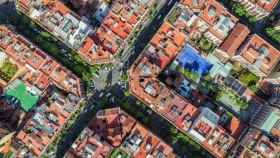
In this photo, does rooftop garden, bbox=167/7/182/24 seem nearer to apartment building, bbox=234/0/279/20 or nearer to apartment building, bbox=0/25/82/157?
apartment building, bbox=234/0/279/20

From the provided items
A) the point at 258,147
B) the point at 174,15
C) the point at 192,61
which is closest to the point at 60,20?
the point at 174,15

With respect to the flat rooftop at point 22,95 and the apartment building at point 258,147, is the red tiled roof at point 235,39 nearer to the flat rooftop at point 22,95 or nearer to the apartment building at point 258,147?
the apartment building at point 258,147

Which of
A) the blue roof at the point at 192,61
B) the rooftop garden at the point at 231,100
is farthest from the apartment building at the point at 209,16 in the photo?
the rooftop garden at the point at 231,100

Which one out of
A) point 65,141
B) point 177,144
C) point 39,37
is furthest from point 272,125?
point 39,37

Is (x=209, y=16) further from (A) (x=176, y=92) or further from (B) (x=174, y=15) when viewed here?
(A) (x=176, y=92)

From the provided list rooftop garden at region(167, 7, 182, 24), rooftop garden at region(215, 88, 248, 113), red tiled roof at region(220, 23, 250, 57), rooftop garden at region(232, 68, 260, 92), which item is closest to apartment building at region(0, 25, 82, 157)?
rooftop garden at region(167, 7, 182, 24)

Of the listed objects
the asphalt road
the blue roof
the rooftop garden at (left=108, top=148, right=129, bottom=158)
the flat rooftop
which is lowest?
the flat rooftop
